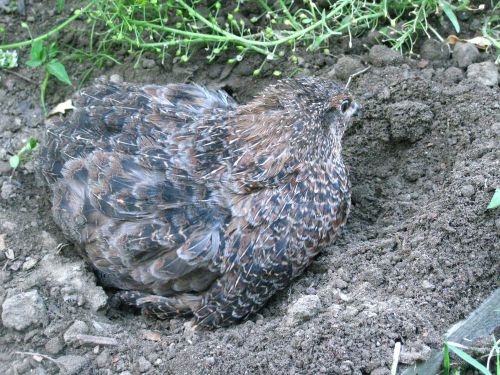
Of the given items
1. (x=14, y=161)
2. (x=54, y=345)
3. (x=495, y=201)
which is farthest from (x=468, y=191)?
(x=14, y=161)

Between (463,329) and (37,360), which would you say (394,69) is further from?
(37,360)

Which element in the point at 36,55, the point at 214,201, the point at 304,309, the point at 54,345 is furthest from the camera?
the point at 36,55

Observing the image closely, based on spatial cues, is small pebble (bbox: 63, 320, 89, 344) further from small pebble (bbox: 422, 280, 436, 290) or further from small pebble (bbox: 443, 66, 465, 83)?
small pebble (bbox: 443, 66, 465, 83)

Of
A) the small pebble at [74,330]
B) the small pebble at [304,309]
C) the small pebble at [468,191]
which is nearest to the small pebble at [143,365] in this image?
the small pebble at [74,330]

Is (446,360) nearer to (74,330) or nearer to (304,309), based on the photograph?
(304,309)

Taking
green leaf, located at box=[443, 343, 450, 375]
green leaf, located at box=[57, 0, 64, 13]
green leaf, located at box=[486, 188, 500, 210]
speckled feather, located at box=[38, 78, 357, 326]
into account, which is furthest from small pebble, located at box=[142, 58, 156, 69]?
green leaf, located at box=[443, 343, 450, 375]

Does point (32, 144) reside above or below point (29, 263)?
above

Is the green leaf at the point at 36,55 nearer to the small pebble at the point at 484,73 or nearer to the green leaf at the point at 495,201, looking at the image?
the small pebble at the point at 484,73
